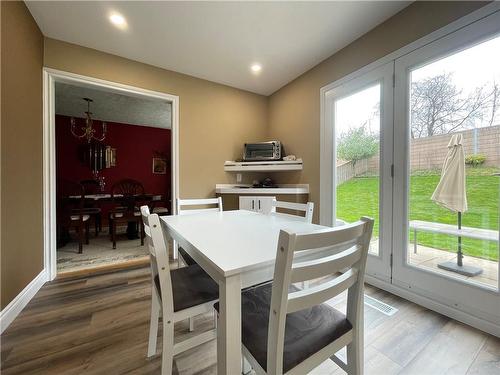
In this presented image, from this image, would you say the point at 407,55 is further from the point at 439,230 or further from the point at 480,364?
the point at 480,364

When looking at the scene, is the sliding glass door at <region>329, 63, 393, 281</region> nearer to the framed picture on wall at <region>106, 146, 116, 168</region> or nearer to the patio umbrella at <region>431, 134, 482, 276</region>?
the patio umbrella at <region>431, 134, 482, 276</region>

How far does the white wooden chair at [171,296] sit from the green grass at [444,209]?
1787mm

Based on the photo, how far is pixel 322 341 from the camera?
778 mm

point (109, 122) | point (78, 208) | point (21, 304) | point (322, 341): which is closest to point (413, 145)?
point (322, 341)

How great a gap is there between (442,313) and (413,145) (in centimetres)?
134

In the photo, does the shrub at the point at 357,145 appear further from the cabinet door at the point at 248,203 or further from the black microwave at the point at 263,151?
the cabinet door at the point at 248,203

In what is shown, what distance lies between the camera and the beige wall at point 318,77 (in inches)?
65.9

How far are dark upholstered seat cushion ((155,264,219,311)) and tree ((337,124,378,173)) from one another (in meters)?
1.95

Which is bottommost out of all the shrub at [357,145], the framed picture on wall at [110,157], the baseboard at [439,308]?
the baseboard at [439,308]

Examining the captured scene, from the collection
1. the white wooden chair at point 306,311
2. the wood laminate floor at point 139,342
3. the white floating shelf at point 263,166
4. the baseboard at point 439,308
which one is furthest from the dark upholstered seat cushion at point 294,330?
the white floating shelf at point 263,166

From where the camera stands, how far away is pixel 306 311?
0.91 meters

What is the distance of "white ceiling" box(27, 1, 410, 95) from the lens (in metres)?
1.81

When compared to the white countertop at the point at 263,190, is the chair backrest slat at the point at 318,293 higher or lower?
lower

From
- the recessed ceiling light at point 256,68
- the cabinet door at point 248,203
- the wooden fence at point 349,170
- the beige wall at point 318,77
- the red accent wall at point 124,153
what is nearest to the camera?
the beige wall at point 318,77
